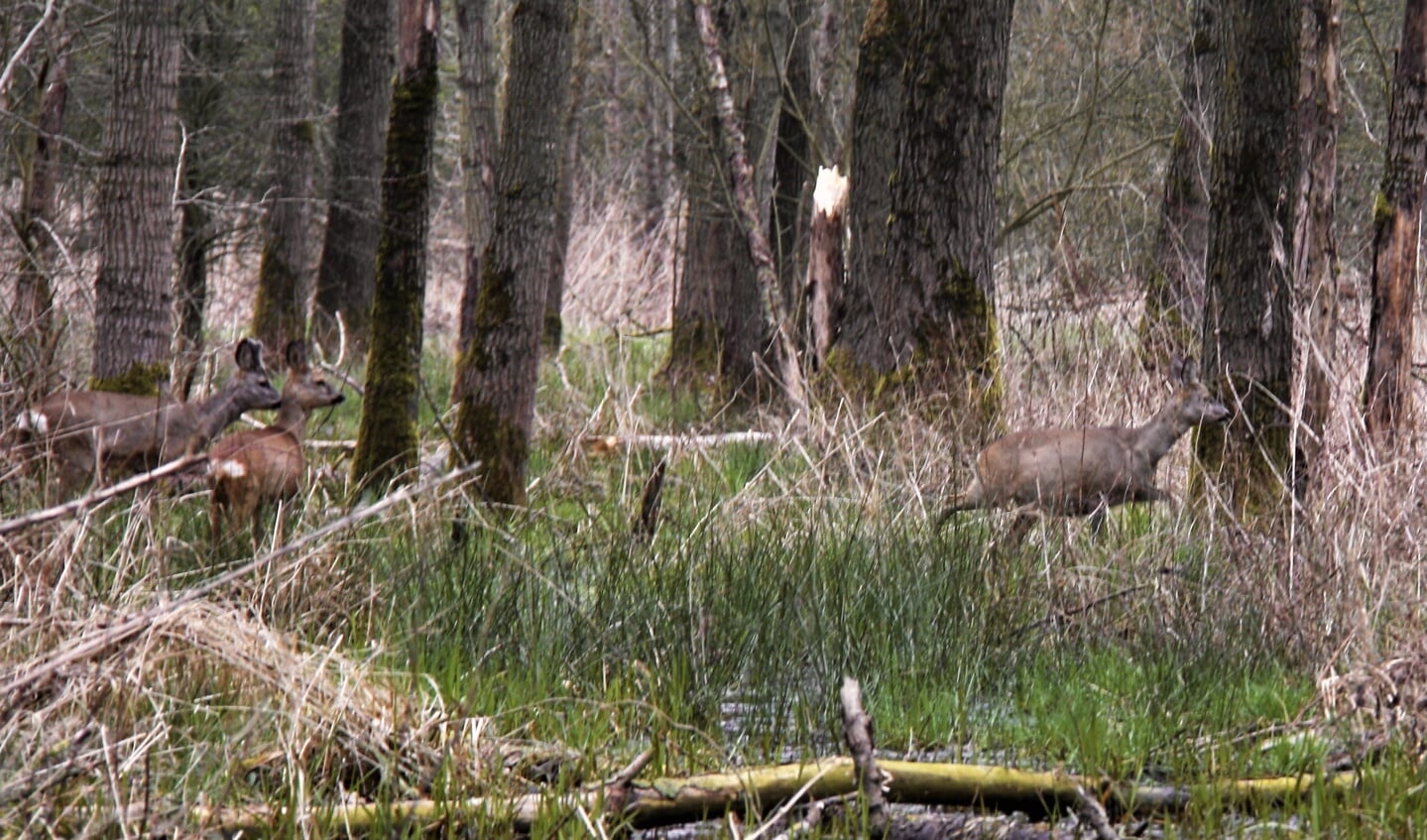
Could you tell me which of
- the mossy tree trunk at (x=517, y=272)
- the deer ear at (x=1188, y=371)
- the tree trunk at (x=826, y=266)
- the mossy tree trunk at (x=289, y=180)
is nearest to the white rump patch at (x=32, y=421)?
the mossy tree trunk at (x=517, y=272)

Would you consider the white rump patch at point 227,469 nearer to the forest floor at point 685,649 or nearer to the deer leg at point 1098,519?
the forest floor at point 685,649

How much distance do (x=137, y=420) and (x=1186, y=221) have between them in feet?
23.7

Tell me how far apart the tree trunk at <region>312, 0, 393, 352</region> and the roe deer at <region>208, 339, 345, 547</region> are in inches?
274

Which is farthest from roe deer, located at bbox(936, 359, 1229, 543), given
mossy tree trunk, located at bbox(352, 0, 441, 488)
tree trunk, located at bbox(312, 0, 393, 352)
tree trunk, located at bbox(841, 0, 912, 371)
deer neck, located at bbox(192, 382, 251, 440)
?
tree trunk, located at bbox(312, 0, 393, 352)

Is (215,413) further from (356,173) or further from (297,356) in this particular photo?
(356,173)

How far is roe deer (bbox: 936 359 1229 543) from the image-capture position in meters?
7.37

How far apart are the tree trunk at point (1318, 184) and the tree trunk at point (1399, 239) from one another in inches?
7.4

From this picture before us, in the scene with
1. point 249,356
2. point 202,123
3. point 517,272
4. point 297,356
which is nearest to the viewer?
point 517,272

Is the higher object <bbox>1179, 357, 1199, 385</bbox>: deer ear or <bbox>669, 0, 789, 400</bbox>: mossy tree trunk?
<bbox>669, 0, 789, 400</bbox>: mossy tree trunk

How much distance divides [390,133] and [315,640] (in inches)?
136

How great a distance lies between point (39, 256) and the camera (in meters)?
7.70

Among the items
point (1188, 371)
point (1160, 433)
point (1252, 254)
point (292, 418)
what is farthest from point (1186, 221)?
point (292, 418)

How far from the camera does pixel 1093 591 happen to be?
20.3 feet

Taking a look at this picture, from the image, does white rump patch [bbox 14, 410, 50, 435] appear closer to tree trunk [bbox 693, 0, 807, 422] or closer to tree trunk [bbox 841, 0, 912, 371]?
tree trunk [bbox 693, 0, 807, 422]
